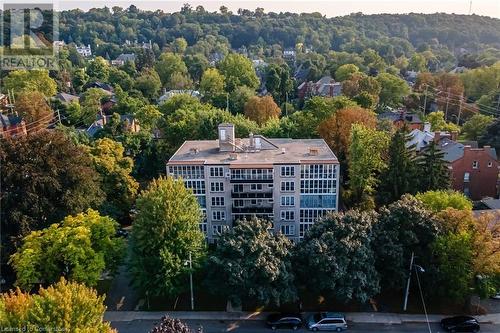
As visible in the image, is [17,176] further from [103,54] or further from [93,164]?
[103,54]

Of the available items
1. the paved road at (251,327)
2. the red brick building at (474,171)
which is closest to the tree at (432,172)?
the red brick building at (474,171)

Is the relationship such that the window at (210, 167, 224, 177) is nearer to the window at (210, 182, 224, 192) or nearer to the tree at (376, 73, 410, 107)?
the window at (210, 182, 224, 192)

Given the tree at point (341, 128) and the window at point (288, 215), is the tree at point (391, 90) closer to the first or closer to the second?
the tree at point (341, 128)

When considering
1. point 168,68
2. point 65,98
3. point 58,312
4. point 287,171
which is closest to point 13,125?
point 65,98

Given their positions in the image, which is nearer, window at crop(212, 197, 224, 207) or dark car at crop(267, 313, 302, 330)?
dark car at crop(267, 313, 302, 330)

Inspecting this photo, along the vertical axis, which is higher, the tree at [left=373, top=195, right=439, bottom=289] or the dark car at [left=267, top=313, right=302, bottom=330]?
the tree at [left=373, top=195, right=439, bottom=289]

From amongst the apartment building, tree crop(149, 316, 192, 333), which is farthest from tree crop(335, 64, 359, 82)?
tree crop(149, 316, 192, 333)

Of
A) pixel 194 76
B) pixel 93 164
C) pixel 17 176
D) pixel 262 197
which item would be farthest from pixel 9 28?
pixel 262 197

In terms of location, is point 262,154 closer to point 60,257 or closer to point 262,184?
point 262,184
